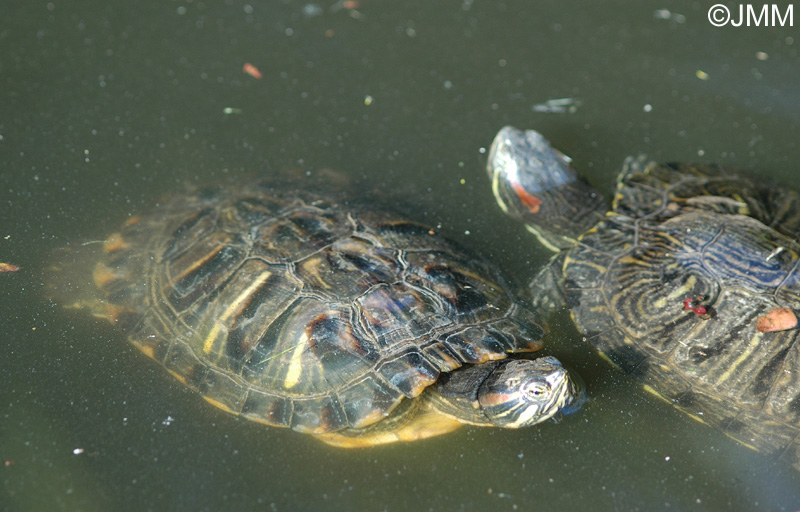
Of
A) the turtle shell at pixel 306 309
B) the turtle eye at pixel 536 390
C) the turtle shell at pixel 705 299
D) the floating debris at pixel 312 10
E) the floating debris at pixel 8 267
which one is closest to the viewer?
the turtle eye at pixel 536 390

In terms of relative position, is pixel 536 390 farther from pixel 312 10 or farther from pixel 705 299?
pixel 312 10

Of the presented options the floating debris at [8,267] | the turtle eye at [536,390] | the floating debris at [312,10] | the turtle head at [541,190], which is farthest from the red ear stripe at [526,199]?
the floating debris at [8,267]

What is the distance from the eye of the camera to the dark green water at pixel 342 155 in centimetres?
310

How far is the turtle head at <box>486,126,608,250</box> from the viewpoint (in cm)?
435

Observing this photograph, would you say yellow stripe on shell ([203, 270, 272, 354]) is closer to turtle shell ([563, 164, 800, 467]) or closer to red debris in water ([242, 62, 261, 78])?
turtle shell ([563, 164, 800, 467])

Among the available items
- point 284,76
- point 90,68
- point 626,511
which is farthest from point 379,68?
point 626,511

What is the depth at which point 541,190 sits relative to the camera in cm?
446

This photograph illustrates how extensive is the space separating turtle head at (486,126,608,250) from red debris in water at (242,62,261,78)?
2108 millimetres

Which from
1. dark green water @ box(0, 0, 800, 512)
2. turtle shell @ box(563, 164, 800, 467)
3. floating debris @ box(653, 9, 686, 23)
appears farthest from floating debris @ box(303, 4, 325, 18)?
turtle shell @ box(563, 164, 800, 467)

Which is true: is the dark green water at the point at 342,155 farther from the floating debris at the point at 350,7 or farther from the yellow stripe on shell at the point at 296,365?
the yellow stripe on shell at the point at 296,365

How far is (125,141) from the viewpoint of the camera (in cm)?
468

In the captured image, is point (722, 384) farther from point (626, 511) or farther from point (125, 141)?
point (125, 141)

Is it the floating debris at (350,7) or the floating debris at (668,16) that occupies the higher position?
the floating debris at (668,16)

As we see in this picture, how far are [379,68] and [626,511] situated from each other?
3.86 m
